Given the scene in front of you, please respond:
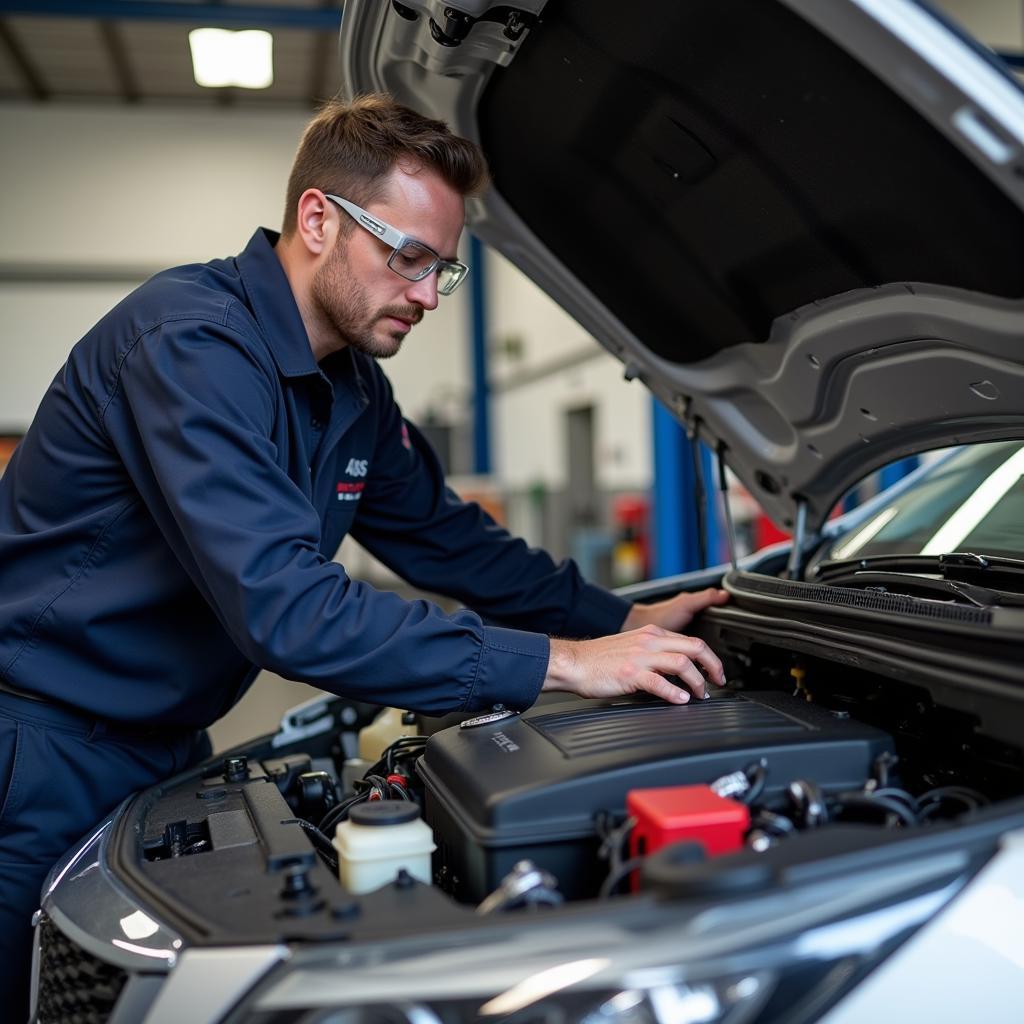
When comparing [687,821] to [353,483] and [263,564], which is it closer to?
[263,564]

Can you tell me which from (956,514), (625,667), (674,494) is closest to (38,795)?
(625,667)

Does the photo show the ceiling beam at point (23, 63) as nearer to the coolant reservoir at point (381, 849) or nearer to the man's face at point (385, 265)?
the man's face at point (385, 265)

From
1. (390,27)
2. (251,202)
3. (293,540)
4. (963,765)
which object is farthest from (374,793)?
(251,202)

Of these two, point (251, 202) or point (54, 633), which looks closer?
point (54, 633)

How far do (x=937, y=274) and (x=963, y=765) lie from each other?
0.61m

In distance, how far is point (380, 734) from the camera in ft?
6.07

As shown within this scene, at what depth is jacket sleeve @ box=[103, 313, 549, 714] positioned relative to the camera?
1225 millimetres

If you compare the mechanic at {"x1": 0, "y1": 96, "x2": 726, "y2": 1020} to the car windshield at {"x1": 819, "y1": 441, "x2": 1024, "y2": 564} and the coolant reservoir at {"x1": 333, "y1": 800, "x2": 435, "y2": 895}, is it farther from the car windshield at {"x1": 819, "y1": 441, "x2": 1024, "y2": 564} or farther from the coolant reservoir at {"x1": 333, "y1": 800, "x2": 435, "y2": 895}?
the car windshield at {"x1": 819, "y1": 441, "x2": 1024, "y2": 564}

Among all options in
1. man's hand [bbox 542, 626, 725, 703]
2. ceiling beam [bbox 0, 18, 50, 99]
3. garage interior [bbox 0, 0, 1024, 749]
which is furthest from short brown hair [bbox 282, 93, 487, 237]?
ceiling beam [bbox 0, 18, 50, 99]

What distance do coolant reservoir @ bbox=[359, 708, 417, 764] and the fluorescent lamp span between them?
227 inches

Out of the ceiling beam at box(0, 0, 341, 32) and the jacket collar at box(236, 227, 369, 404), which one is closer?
the jacket collar at box(236, 227, 369, 404)

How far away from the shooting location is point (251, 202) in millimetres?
10828

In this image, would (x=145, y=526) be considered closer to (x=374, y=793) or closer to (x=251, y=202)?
(x=374, y=793)

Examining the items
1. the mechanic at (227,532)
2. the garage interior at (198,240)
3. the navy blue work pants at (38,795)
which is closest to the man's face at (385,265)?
the mechanic at (227,532)
